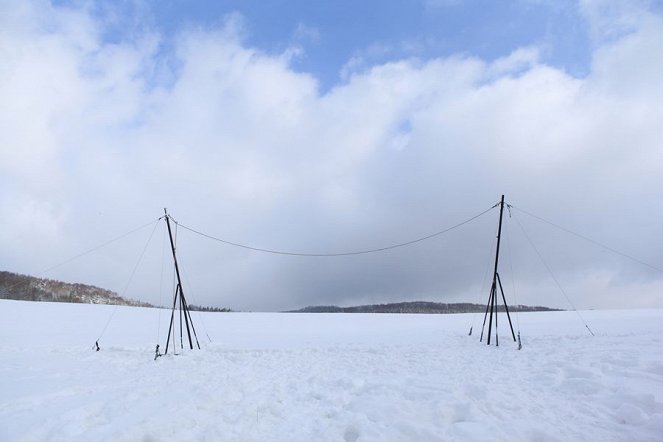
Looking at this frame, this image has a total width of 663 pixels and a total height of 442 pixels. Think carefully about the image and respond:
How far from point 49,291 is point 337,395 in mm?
62984

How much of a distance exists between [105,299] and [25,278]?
11698 millimetres

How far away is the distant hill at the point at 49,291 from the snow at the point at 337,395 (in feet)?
147

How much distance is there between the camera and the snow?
687cm

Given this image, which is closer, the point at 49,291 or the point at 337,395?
the point at 337,395

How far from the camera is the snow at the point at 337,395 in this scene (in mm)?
6867

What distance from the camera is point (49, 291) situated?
56.4 meters

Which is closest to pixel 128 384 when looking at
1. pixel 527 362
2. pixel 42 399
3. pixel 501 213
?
pixel 42 399

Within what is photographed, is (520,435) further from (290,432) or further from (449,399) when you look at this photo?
(290,432)

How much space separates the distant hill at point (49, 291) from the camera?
53.6 metres

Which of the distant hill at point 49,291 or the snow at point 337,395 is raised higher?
the distant hill at point 49,291

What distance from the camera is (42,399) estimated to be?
30.3 ft

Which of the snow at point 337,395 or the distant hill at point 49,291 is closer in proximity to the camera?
the snow at point 337,395

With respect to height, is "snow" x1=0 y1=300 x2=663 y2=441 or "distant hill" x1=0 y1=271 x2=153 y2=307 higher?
"distant hill" x1=0 y1=271 x2=153 y2=307

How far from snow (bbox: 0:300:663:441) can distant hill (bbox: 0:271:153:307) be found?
147 ft
